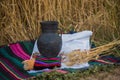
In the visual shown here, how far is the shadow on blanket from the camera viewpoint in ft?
12.1

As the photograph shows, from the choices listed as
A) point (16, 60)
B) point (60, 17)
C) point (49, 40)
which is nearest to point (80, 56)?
point (49, 40)

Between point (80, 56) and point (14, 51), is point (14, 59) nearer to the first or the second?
point (14, 51)

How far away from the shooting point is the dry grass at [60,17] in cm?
470

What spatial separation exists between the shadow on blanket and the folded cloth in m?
0.16

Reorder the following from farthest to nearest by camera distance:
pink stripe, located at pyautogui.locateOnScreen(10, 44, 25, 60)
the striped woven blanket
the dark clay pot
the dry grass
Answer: the dry grass → pink stripe, located at pyautogui.locateOnScreen(10, 44, 25, 60) → the dark clay pot → the striped woven blanket

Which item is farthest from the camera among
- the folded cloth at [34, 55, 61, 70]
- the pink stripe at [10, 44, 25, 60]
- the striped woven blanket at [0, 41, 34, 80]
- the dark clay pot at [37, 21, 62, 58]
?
the pink stripe at [10, 44, 25, 60]

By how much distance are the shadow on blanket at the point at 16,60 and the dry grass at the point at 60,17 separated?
0.30 m

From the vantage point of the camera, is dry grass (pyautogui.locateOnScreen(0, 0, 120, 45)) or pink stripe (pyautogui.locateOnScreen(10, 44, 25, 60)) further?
dry grass (pyautogui.locateOnScreen(0, 0, 120, 45))

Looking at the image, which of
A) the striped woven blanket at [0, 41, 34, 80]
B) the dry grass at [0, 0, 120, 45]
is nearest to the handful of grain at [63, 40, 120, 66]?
the striped woven blanket at [0, 41, 34, 80]

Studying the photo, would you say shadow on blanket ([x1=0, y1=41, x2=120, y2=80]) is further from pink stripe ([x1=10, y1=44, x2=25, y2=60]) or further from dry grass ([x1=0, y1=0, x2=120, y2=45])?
dry grass ([x1=0, y1=0, x2=120, y2=45])

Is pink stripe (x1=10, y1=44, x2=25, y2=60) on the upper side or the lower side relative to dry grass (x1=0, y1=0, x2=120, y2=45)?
lower

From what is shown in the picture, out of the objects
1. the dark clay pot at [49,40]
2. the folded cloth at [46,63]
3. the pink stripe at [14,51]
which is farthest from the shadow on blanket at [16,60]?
the dark clay pot at [49,40]

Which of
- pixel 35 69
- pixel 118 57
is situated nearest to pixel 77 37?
pixel 118 57

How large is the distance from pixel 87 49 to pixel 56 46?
0.46 m
